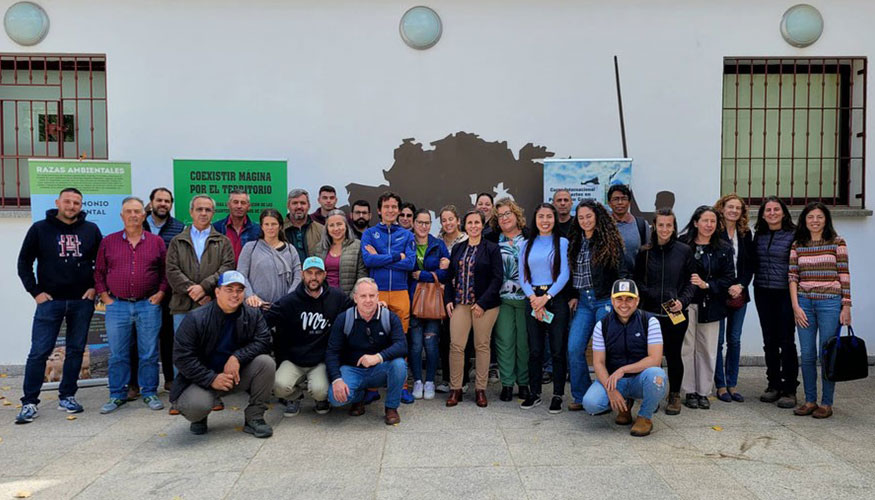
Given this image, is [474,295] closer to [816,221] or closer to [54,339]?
[816,221]

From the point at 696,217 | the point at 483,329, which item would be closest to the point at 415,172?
the point at 483,329

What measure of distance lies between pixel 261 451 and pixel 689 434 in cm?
324

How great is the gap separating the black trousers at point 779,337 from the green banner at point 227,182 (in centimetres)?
497

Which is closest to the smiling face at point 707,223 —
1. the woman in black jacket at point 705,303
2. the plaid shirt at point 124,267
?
the woman in black jacket at point 705,303

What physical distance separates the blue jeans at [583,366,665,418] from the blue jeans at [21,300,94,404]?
4.45 metres

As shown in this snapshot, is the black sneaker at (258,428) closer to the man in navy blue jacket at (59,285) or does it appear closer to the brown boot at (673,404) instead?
the man in navy blue jacket at (59,285)

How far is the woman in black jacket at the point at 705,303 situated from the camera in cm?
553

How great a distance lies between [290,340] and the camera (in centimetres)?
529

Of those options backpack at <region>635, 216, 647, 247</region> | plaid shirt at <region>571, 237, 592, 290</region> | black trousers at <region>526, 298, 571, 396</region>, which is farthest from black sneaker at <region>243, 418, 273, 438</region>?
backpack at <region>635, 216, 647, 247</region>

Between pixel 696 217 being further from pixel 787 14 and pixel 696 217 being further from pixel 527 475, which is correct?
pixel 787 14

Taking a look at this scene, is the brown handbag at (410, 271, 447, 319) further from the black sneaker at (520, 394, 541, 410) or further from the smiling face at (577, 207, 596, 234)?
the smiling face at (577, 207, 596, 234)

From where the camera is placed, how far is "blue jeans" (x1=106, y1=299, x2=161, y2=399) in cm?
568

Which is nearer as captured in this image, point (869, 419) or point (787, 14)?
point (869, 419)

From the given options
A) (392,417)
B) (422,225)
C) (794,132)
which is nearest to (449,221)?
(422,225)
